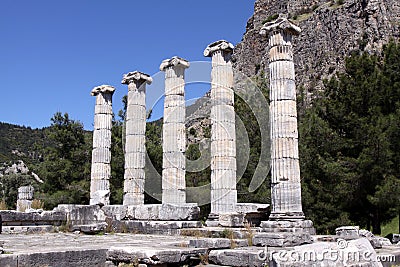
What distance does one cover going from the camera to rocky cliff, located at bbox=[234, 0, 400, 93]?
5453 cm

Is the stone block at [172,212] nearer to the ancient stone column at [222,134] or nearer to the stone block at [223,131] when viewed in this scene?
the ancient stone column at [222,134]

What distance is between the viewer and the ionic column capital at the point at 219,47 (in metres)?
16.5

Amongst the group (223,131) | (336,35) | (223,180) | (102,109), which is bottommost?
(223,180)

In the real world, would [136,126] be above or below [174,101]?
below

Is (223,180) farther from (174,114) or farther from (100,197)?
(100,197)

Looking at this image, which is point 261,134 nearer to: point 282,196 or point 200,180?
point 200,180

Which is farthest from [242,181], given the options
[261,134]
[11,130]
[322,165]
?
[11,130]

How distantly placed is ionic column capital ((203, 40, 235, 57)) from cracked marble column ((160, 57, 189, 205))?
4.26ft

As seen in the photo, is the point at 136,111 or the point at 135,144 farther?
the point at 136,111

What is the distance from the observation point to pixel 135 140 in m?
19.6

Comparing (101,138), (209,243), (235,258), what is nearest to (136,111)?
(101,138)

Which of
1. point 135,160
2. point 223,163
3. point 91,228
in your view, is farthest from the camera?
point 135,160

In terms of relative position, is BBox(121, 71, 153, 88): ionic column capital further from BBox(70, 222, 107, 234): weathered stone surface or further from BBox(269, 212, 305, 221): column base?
BBox(269, 212, 305, 221): column base

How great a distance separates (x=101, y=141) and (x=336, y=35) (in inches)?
1830
